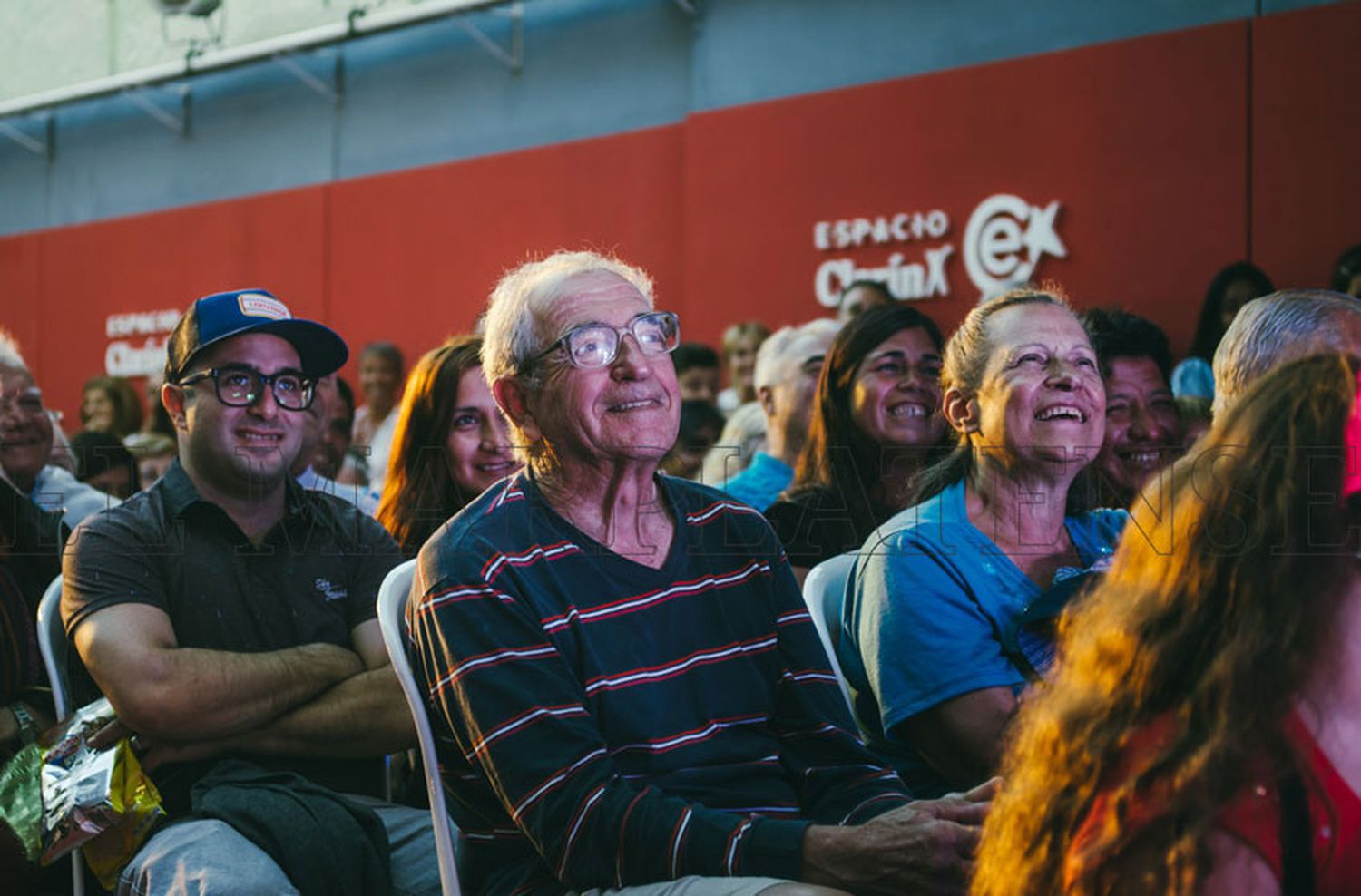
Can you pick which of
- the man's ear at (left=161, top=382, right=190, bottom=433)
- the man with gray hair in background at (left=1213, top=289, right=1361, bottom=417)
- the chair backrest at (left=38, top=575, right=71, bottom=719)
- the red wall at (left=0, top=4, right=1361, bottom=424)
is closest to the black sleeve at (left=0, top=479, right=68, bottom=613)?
the chair backrest at (left=38, top=575, right=71, bottom=719)

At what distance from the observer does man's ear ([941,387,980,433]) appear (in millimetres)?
2904

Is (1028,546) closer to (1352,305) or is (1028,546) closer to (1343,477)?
(1352,305)

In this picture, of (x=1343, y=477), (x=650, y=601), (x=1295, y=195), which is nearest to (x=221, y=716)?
(x=650, y=601)

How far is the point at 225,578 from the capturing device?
9.13ft

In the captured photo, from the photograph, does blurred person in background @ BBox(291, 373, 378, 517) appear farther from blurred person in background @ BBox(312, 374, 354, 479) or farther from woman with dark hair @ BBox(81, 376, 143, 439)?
woman with dark hair @ BBox(81, 376, 143, 439)

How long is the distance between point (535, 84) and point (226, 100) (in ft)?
11.3

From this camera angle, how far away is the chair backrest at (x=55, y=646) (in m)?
2.70

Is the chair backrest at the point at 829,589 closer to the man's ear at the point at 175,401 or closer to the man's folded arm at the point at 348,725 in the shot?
the man's folded arm at the point at 348,725

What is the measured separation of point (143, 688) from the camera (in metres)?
2.50

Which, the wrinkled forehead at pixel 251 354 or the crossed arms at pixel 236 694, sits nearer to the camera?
the crossed arms at pixel 236 694

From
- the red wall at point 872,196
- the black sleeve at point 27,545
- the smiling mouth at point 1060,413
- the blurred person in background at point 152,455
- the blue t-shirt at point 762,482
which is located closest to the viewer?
the smiling mouth at point 1060,413

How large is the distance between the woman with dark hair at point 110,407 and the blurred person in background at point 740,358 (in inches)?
154

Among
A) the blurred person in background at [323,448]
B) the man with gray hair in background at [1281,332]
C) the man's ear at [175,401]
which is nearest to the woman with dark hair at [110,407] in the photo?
the blurred person in background at [323,448]

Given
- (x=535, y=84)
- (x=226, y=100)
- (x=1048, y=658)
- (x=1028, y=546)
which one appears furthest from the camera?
(x=226, y=100)
